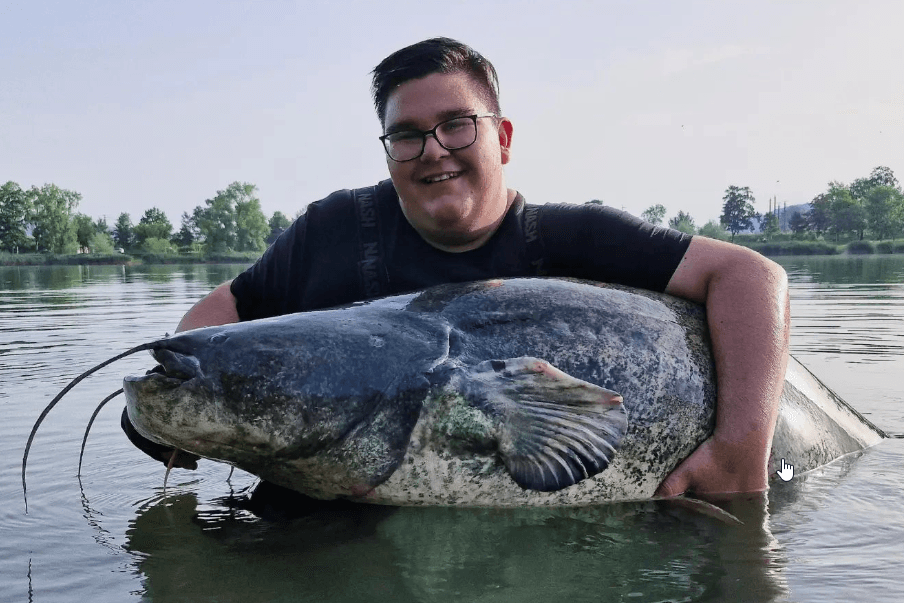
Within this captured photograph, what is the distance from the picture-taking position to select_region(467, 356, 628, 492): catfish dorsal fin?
8.70 ft

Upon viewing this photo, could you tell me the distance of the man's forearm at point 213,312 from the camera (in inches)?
149

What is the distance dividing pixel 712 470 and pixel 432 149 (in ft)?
5.47

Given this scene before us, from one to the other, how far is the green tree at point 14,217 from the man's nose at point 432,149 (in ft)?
377

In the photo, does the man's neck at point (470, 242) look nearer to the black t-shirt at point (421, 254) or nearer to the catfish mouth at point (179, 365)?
the black t-shirt at point (421, 254)

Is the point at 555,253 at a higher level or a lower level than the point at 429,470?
higher

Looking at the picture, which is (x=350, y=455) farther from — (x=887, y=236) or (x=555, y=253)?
(x=887, y=236)

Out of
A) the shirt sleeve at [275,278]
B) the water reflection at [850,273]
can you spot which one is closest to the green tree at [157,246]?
the water reflection at [850,273]

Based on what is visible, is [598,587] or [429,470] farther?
[429,470]

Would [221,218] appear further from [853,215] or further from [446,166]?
[446,166]

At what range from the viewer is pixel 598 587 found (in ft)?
7.78

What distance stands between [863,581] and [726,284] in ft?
3.95

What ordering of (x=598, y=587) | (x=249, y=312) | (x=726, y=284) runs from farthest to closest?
1. (x=249, y=312)
2. (x=726, y=284)
3. (x=598, y=587)

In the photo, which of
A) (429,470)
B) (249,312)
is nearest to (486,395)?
(429,470)

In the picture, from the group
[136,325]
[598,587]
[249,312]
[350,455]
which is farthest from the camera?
[136,325]
